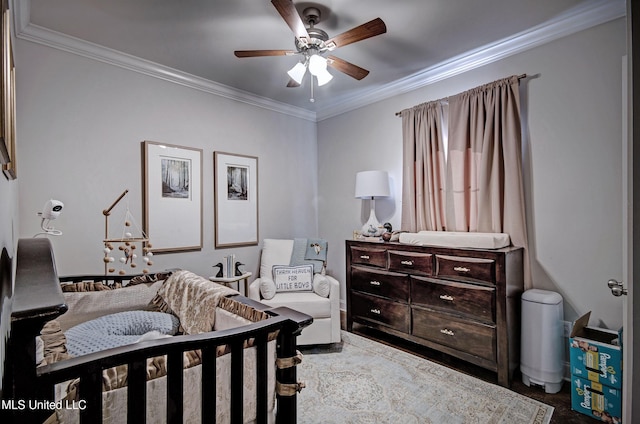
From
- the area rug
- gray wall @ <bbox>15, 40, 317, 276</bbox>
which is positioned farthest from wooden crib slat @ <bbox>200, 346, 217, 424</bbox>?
gray wall @ <bbox>15, 40, 317, 276</bbox>

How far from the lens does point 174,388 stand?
969 millimetres

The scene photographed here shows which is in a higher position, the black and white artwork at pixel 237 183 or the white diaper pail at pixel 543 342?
the black and white artwork at pixel 237 183

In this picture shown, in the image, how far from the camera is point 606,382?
190 cm

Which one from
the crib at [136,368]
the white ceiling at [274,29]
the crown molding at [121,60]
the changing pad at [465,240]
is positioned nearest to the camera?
the crib at [136,368]

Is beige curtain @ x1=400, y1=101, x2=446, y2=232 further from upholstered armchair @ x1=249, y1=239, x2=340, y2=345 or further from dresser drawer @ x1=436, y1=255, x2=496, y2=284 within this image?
upholstered armchair @ x1=249, y1=239, x2=340, y2=345

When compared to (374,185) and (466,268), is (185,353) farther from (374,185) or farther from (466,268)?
(374,185)

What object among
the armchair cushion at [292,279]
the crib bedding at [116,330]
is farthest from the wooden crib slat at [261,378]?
the armchair cushion at [292,279]

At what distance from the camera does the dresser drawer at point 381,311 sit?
283 centimetres

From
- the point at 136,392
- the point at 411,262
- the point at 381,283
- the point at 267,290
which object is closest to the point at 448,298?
the point at 411,262

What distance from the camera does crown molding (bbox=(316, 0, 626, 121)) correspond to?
2184 millimetres

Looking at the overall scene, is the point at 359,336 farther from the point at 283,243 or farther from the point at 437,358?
the point at 283,243

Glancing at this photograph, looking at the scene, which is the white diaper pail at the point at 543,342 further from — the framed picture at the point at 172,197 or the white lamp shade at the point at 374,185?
the framed picture at the point at 172,197

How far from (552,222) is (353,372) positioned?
1892 mm

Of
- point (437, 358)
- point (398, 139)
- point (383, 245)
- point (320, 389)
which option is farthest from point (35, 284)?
point (398, 139)
